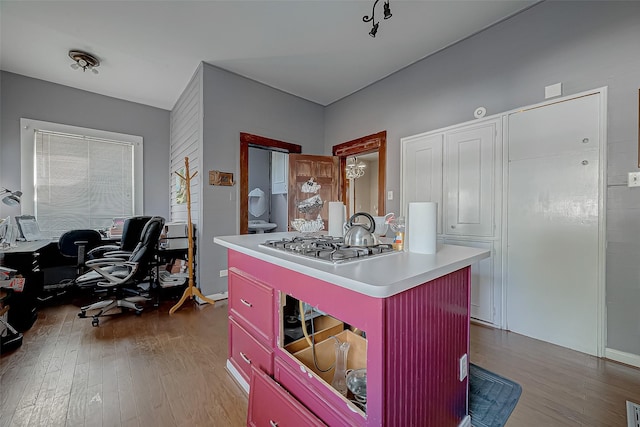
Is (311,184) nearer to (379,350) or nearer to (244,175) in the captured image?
(244,175)

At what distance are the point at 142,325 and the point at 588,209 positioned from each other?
4080 mm

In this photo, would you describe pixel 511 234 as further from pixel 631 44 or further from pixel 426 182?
pixel 631 44

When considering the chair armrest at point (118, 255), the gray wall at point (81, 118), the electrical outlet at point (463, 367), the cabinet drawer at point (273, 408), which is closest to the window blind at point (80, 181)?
the gray wall at point (81, 118)

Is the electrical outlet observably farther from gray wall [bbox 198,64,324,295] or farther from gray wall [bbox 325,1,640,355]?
gray wall [bbox 198,64,324,295]

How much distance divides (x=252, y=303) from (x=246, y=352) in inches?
13.7

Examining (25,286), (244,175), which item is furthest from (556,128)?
(25,286)

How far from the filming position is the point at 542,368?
181 cm

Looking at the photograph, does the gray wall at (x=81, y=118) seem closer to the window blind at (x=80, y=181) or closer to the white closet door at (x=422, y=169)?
the window blind at (x=80, y=181)

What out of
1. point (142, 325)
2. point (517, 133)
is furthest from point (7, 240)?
point (517, 133)

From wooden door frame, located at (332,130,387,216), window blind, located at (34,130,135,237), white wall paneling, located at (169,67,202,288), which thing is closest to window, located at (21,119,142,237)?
window blind, located at (34,130,135,237)

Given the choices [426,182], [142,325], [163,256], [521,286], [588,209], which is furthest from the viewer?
[163,256]

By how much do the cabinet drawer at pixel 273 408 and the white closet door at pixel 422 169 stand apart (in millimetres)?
2292

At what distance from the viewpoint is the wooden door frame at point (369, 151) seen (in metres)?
3.56

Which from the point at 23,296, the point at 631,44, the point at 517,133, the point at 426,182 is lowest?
the point at 23,296
